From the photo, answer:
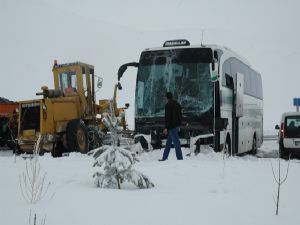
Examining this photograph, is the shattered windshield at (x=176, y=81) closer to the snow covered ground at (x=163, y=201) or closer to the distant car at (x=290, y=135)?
the distant car at (x=290, y=135)

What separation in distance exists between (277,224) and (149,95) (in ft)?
31.8

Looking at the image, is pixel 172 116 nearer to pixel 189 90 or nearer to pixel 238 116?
pixel 189 90

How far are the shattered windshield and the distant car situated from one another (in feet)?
14.7

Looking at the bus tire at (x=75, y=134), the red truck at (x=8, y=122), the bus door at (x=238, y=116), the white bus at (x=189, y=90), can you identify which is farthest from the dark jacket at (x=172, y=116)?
the red truck at (x=8, y=122)

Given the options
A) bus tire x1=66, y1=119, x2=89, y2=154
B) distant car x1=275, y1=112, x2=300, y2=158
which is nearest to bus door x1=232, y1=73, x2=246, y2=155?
distant car x1=275, y1=112, x2=300, y2=158

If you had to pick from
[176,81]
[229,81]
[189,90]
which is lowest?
[189,90]

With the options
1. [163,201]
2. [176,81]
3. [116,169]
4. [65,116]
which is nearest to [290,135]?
[176,81]

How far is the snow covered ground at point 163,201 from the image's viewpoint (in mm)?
5199

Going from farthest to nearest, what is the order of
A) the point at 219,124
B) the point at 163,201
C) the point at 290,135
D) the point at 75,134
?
the point at 290,135, the point at 75,134, the point at 219,124, the point at 163,201

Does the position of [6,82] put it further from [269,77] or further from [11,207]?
[11,207]

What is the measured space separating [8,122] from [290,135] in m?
11.3

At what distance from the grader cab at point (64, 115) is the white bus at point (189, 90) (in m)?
2.07

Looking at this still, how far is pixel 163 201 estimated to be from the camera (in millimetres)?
6070

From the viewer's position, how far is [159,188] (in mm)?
7254
